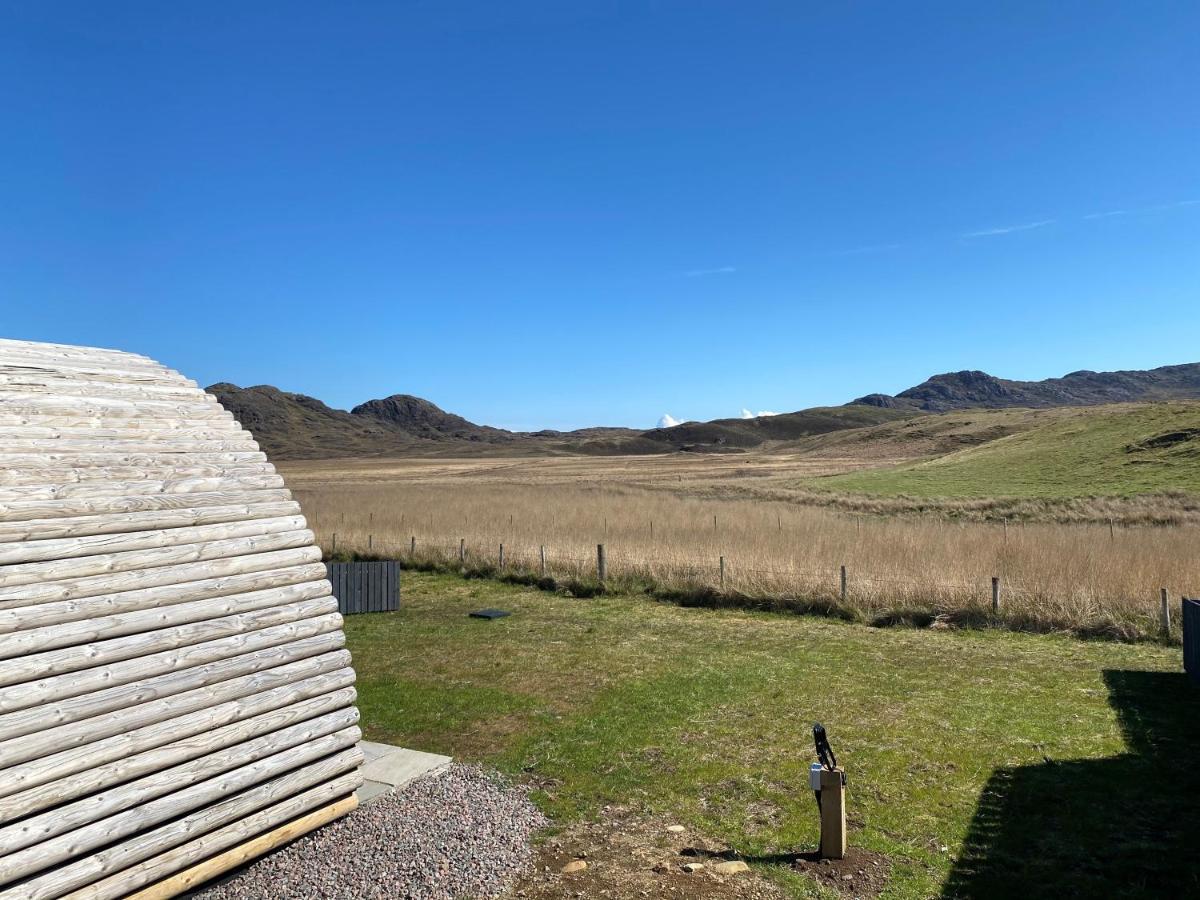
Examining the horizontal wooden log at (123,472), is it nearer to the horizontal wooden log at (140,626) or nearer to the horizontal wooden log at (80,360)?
the horizontal wooden log at (140,626)

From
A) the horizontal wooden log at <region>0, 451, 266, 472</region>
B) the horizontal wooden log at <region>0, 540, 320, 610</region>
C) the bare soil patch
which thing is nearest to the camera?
the horizontal wooden log at <region>0, 540, 320, 610</region>

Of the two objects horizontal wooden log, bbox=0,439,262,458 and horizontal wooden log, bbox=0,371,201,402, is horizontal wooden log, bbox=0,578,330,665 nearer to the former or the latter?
horizontal wooden log, bbox=0,439,262,458

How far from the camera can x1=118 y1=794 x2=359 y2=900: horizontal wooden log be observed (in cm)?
533

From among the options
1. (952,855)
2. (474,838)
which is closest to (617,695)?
(474,838)

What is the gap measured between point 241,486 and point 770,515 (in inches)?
897

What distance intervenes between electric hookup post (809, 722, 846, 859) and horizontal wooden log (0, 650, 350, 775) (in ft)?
13.7

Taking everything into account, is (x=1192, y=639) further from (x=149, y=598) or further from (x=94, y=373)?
(x=94, y=373)

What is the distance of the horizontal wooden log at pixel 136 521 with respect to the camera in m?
5.14

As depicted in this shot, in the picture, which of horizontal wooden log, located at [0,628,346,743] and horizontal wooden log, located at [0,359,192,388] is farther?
horizontal wooden log, located at [0,359,192,388]

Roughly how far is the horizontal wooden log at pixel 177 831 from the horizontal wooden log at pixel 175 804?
26 millimetres

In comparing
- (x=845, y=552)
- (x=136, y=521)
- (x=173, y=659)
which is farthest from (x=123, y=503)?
(x=845, y=552)

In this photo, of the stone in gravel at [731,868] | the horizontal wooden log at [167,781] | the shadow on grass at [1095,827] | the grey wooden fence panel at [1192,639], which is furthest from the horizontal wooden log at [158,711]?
the grey wooden fence panel at [1192,639]

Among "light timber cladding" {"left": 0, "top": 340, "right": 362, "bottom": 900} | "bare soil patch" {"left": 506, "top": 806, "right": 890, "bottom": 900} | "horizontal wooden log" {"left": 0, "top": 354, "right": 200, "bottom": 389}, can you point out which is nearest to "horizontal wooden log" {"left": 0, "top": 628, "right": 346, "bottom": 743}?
"light timber cladding" {"left": 0, "top": 340, "right": 362, "bottom": 900}

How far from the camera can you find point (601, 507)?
32.3 meters
